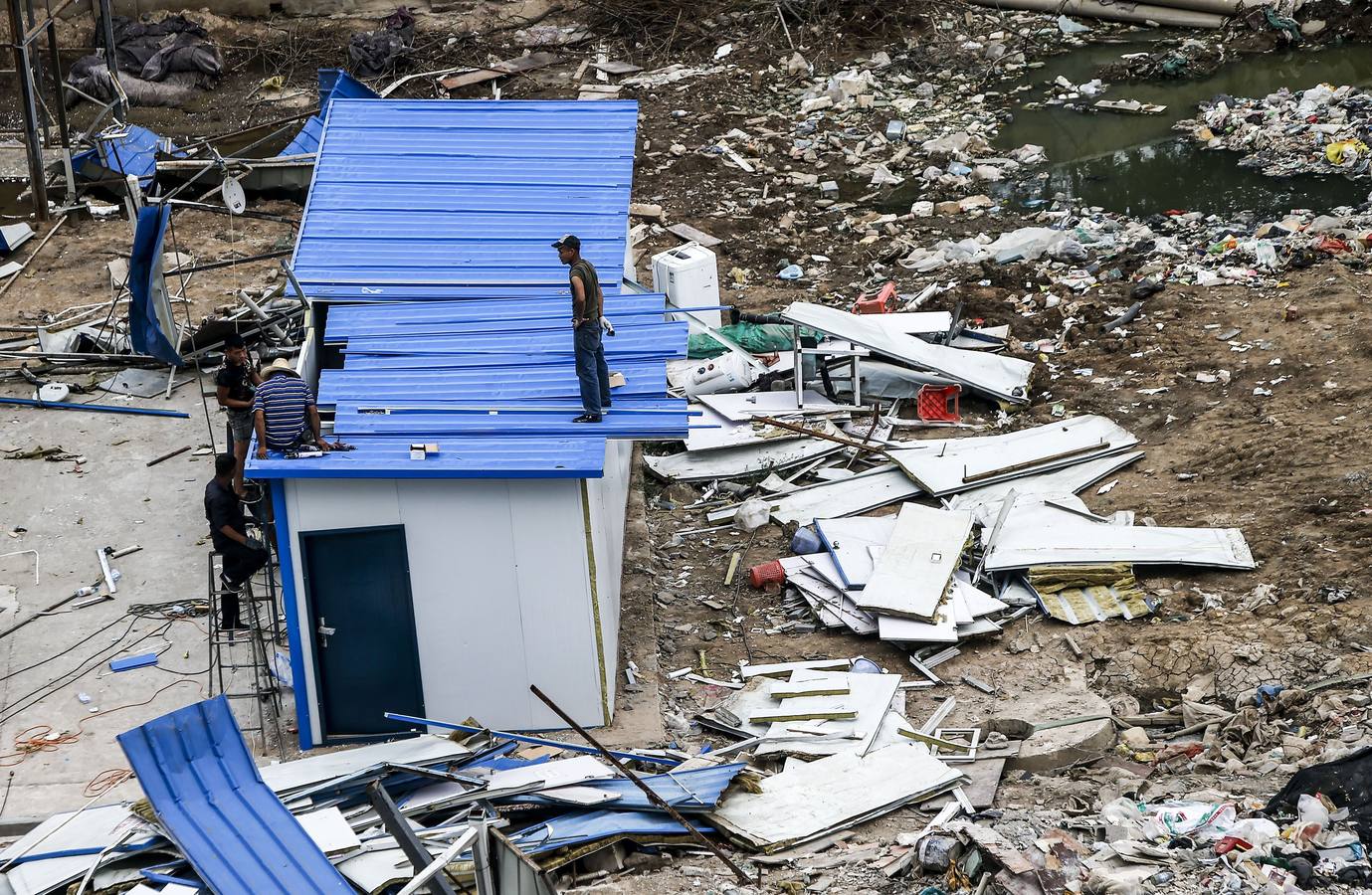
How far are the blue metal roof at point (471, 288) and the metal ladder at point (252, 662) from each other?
4.55 feet

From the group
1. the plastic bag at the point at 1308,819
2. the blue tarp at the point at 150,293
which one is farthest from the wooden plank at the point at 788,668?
the blue tarp at the point at 150,293

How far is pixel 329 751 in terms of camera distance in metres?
9.57

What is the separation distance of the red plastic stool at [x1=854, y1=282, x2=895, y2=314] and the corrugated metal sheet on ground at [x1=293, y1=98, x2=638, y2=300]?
11.3ft

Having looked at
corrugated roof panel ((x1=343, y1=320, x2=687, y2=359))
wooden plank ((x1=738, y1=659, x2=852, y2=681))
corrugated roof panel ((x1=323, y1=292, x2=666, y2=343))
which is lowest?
wooden plank ((x1=738, y1=659, x2=852, y2=681))

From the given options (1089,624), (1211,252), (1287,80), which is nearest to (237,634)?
(1089,624)

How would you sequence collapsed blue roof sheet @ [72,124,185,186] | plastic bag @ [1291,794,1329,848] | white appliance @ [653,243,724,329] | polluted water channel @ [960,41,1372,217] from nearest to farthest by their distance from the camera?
plastic bag @ [1291,794,1329,848], white appliance @ [653,243,724,329], polluted water channel @ [960,41,1372,217], collapsed blue roof sheet @ [72,124,185,186]

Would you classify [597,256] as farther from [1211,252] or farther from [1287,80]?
[1287,80]

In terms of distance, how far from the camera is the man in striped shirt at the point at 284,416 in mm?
9375

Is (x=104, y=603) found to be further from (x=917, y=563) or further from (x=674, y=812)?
(x=917, y=563)

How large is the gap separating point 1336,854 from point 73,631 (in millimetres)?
8653

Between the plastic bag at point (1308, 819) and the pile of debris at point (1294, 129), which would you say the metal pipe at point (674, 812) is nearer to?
the plastic bag at point (1308, 819)

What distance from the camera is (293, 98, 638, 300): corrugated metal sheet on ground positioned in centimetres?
1176

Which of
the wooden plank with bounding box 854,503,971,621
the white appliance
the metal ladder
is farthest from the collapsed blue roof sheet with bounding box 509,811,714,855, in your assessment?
the white appliance

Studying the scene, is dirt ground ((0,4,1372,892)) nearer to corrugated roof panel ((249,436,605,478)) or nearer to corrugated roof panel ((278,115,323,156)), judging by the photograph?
corrugated roof panel ((278,115,323,156))
